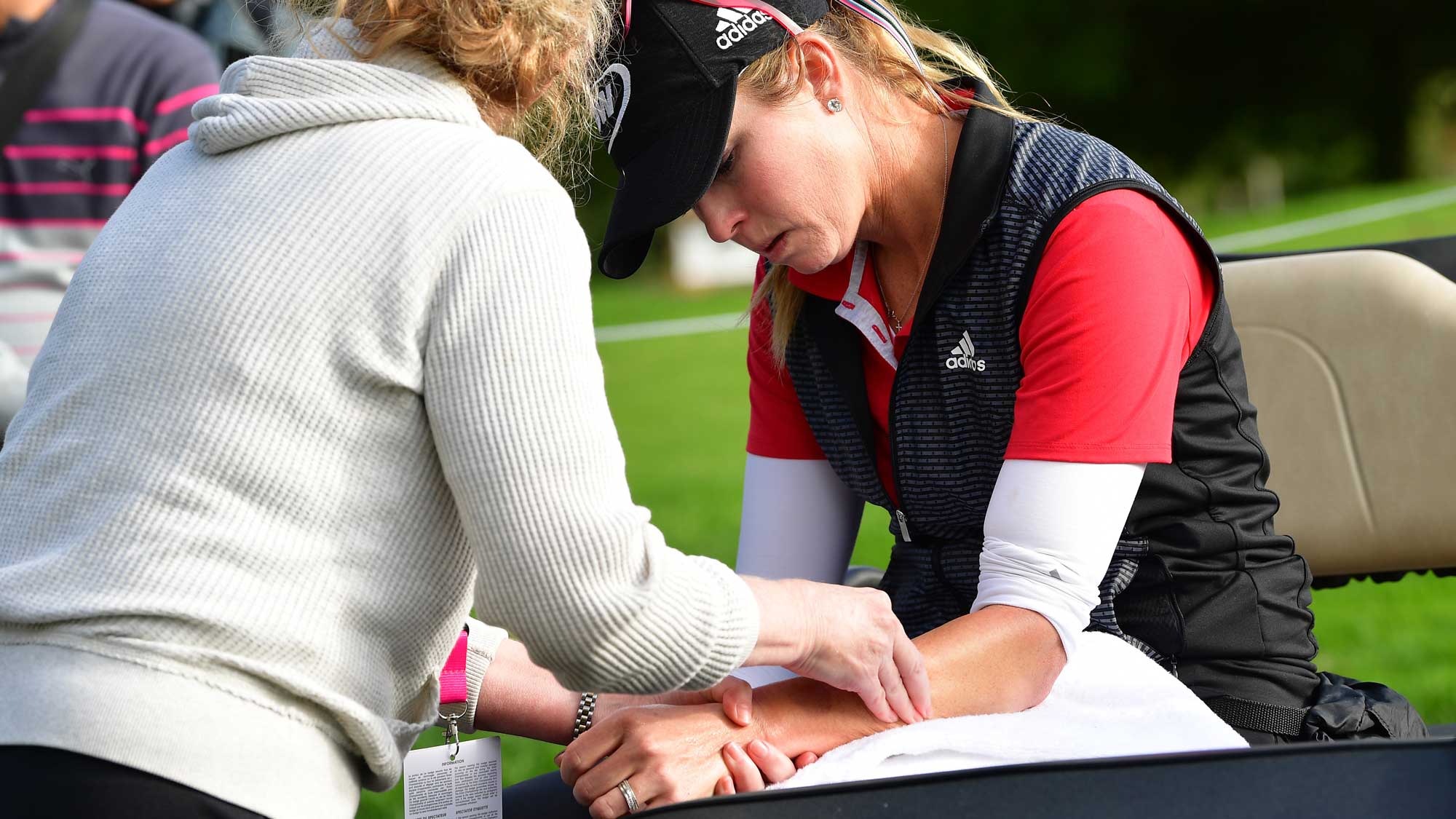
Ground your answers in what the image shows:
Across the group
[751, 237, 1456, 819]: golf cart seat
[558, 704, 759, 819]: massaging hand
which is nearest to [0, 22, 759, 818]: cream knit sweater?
[558, 704, 759, 819]: massaging hand

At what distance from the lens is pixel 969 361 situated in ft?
5.65

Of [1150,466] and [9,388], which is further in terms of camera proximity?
[9,388]

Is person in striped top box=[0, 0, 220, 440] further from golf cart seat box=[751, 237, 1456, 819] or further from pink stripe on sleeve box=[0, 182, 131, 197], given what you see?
golf cart seat box=[751, 237, 1456, 819]

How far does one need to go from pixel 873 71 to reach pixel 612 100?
1.15 feet

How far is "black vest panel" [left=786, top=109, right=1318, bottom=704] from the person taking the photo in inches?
66.0

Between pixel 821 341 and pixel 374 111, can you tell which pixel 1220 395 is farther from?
pixel 374 111

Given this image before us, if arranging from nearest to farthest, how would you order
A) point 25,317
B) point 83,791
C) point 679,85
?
point 83,791, point 679,85, point 25,317

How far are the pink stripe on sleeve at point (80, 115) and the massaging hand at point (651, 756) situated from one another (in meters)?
1.76

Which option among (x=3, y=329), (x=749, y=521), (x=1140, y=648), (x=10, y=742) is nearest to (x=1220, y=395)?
(x=1140, y=648)

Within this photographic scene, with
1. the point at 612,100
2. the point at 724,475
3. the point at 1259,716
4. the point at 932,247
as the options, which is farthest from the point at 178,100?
the point at 724,475

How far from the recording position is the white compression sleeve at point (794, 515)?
2.06 metres

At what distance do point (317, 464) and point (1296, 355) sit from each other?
5.02ft

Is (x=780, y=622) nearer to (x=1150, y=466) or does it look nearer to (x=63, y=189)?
(x=1150, y=466)

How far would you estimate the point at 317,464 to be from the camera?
3.81ft
